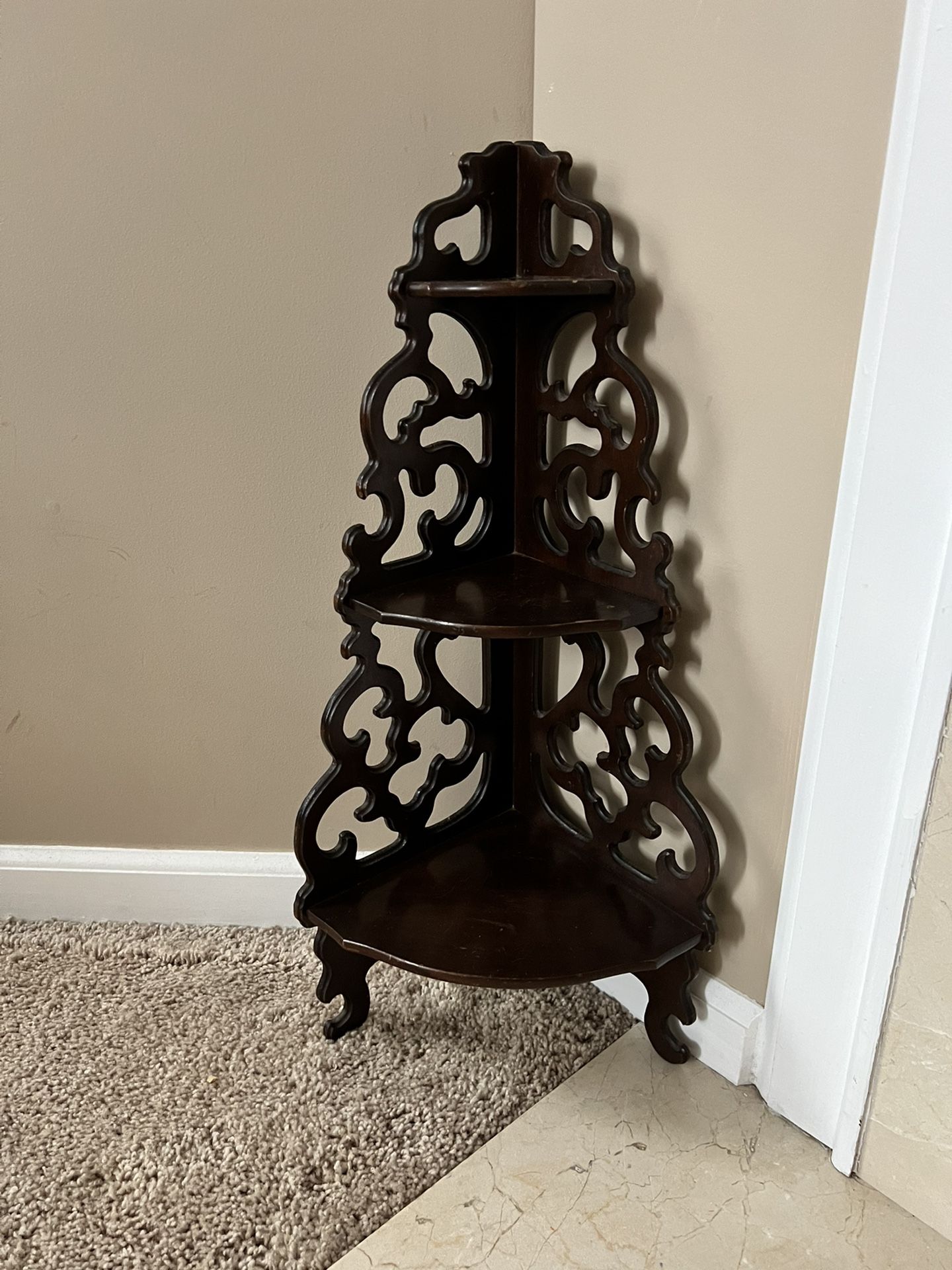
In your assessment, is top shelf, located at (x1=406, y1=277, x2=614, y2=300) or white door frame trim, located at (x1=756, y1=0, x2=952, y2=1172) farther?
top shelf, located at (x1=406, y1=277, x2=614, y2=300)

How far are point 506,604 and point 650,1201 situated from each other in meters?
0.66

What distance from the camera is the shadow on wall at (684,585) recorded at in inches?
43.9

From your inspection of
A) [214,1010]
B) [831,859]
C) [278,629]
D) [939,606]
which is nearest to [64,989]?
[214,1010]

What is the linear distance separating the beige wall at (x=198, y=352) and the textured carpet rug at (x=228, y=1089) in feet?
0.68

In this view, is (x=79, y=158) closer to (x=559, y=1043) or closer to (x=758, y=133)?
(x=758, y=133)

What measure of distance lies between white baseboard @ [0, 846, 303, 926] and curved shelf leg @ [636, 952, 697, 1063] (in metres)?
0.54

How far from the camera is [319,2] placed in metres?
1.13

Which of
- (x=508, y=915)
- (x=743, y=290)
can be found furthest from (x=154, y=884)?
(x=743, y=290)

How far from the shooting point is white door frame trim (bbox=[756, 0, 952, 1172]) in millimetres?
871

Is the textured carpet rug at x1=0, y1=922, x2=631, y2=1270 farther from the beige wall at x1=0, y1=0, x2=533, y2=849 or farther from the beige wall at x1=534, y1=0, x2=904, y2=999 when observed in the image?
the beige wall at x1=534, y1=0, x2=904, y2=999

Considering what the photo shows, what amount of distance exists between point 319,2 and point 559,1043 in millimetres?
1240

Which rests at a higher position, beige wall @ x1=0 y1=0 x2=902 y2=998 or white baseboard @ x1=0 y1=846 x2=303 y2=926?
beige wall @ x1=0 y1=0 x2=902 y2=998

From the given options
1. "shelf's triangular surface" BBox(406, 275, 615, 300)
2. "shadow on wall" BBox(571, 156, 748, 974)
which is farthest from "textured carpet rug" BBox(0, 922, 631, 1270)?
"shelf's triangular surface" BBox(406, 275, 615, 300)

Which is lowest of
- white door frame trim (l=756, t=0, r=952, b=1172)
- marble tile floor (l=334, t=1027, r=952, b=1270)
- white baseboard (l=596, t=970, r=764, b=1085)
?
marble tile floor (l=334, t=1027, r=952, b=1270)
